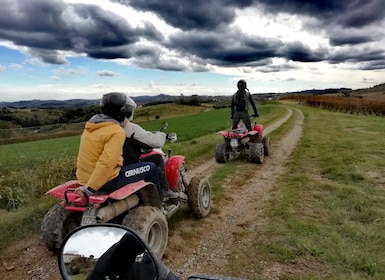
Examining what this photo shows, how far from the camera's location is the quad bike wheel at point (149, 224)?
378cm

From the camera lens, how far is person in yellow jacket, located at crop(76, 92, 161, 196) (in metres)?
3.73

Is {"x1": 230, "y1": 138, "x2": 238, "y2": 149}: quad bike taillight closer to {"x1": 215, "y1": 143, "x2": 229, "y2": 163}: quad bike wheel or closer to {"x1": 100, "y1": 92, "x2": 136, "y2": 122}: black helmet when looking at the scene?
{"x1": 215, "y1": 143, "x2": 229, "y2": 163}: quad bike wheel

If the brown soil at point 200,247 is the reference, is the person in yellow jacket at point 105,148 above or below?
above

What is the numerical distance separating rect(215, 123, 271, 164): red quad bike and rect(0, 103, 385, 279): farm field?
1020 millimetres

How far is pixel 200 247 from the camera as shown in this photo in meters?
4.75

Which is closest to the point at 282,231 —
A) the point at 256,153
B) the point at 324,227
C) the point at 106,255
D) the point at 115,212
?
the point at 324,227

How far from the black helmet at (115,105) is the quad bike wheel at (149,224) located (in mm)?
1102

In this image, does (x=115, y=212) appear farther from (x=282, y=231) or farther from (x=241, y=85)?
(x=241, y=85)

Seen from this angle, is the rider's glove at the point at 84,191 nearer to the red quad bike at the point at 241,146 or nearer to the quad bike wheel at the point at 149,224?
the quad bike wheel at the point at 149,224

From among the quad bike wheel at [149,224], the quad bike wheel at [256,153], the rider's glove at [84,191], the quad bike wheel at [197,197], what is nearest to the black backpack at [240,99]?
the quad bike wheel at [256,153]

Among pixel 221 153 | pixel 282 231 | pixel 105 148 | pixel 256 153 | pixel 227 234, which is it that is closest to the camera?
pixel 105 148

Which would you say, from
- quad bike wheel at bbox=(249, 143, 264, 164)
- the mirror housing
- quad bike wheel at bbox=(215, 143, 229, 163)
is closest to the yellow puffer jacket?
the mirror housing

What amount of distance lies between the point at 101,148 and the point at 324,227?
353 cm

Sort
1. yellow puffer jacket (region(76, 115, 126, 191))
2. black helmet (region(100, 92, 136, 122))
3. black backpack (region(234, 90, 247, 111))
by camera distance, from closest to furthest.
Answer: yellow puffer jacket (region(76, 115, 126, 191)) < black helmet (region(100, 92, 136, 122)) < black backpack (region(234, 90, 247, 111))
